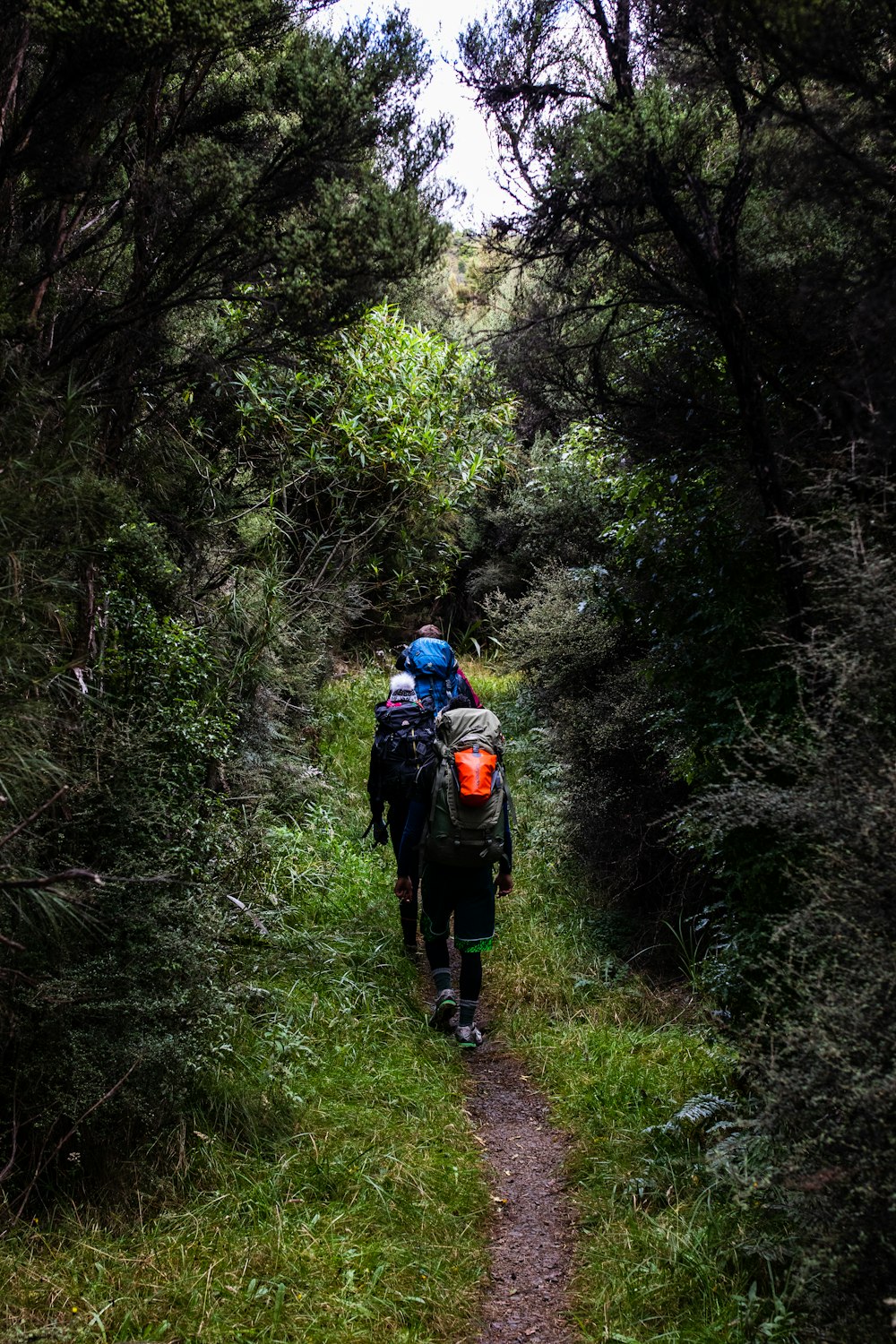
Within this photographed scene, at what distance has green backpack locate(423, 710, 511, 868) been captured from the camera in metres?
5.07

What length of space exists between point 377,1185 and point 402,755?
9.03ft

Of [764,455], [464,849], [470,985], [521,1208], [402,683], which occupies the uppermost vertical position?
[764,455]

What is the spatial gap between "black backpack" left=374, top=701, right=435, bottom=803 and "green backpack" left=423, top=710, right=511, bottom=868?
2.86 feet

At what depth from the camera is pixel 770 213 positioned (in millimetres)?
4562

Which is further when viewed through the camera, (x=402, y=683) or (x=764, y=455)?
(x=402, y=683)

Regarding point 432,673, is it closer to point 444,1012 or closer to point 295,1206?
point 444,1012

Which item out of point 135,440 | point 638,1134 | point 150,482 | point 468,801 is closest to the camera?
point 638,1134

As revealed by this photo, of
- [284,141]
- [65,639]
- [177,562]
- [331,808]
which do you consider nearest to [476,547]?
[331,808]

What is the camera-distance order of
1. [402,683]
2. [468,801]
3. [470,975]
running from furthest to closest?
[402,683]
[470,975]
[468,801]

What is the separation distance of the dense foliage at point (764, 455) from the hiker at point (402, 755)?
1440 mm

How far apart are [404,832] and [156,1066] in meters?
2.40

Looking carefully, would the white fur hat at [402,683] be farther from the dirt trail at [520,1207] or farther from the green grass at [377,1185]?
the dirt trail at [520,1207]

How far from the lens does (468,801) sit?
5.03 m

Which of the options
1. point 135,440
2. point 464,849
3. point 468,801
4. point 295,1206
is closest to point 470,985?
point 464,849
